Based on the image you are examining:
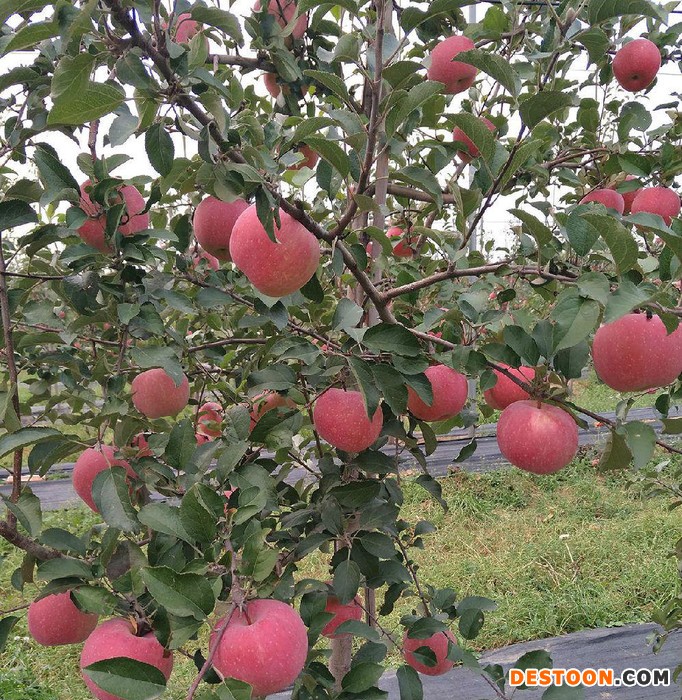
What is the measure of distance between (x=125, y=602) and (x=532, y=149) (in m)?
0.77

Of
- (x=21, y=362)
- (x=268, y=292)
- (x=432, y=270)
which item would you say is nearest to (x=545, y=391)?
(x=432, y=270)

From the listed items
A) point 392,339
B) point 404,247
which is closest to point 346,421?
point 392,339

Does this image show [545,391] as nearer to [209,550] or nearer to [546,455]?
[546,455]

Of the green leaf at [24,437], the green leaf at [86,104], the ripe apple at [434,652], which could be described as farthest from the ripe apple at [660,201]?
the green leaf at [24,437]

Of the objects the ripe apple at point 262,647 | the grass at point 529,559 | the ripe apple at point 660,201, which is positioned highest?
the ripe apple at point 660,201

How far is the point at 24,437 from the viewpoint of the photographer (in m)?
0.80

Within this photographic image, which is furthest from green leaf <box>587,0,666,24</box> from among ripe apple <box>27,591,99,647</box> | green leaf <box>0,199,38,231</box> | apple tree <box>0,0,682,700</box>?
ripe apple <box>27,591,99,647</box>

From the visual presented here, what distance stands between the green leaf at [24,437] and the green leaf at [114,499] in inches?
3.4

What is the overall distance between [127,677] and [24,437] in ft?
1.16

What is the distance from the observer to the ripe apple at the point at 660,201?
1375 mm

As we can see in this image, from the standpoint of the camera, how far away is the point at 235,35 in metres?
0.80

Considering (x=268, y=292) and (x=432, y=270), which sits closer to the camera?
(x=268, y=292)

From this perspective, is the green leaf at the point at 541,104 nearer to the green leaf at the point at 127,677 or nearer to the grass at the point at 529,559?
the green leaf at the point at 127,677

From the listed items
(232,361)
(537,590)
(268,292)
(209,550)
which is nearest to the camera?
(209,550)
